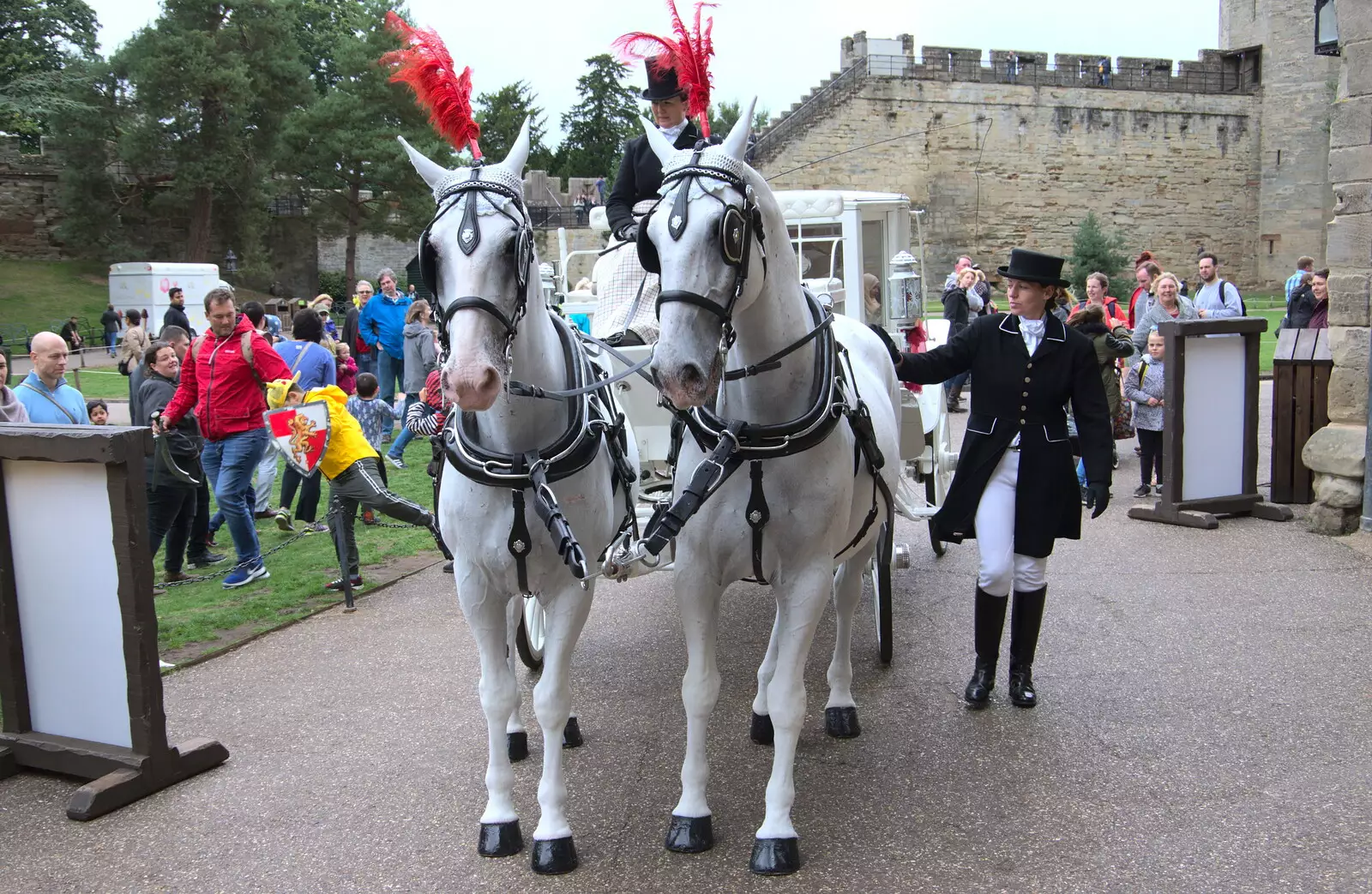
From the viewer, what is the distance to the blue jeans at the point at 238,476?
820cm

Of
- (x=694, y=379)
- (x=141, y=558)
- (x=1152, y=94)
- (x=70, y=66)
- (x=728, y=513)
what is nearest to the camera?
(x=694, y=379)

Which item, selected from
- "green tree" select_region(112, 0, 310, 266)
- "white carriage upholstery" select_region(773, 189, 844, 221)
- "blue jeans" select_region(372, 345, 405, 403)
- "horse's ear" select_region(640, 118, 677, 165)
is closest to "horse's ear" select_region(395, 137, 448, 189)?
"horse's ear" select_region(640, 118, 677, 165)

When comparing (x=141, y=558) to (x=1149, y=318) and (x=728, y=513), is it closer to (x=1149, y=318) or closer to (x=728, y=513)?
(x=728, y=513)

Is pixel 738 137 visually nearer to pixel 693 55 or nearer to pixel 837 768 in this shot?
pixel 693 55

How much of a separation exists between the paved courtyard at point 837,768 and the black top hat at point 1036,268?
2.00m

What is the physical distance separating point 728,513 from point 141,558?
2527mm

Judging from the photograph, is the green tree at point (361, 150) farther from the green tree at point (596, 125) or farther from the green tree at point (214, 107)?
the green tree at point (596, 125)

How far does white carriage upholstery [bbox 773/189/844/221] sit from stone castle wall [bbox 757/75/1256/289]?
34.6m

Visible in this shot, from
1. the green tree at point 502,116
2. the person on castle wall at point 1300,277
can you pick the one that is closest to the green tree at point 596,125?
the green tree at point 502,116

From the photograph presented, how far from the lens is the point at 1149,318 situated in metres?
11.9

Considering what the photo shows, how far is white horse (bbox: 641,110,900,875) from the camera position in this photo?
3350mm

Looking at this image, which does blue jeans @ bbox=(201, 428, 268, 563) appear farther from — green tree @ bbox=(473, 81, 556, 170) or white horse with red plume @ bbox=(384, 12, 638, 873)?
green tree @ bbox=(473, 81, 556, 170)

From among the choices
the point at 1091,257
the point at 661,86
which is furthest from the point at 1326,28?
the point at 1091,257

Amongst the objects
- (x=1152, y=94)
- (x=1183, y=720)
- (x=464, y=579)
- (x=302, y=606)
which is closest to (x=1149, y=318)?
(x=1183, y=720)
